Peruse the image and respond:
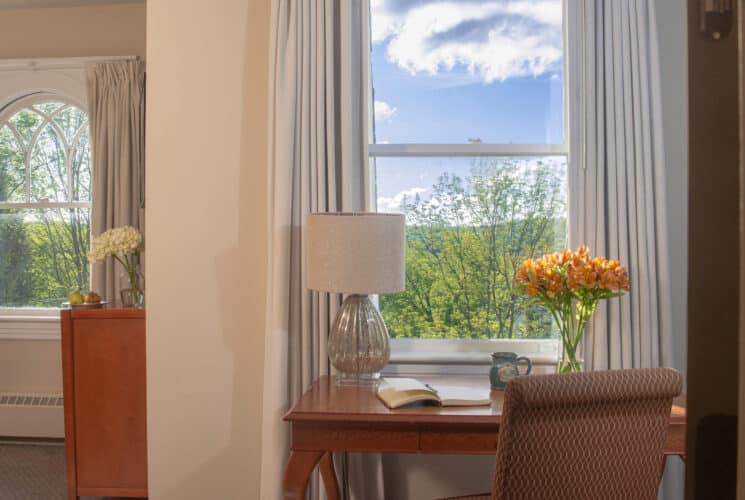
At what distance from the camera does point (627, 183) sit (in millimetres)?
2777

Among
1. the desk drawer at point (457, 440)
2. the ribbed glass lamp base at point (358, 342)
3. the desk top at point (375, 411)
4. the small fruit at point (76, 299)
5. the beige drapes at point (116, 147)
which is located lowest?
the desk drawer at point (457, 440)

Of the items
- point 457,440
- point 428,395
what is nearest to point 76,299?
point 428,395

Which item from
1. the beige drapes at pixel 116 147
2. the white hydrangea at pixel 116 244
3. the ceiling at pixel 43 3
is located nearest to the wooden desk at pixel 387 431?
the white hydrangea at pixel 116 244

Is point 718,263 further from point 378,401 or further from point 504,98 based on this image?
point 504,98

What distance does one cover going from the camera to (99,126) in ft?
14.9

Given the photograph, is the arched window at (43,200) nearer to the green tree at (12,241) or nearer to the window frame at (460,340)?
the green tree at (12,241)

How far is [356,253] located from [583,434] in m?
1.05

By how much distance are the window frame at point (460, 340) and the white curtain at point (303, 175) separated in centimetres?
15

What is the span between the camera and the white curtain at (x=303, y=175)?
2.86 metres

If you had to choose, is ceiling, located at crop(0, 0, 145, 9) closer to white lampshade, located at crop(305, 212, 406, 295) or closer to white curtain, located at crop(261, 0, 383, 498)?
white curtain, located at crop(261, 0, 383, 498)

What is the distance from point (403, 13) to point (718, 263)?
2960 mm

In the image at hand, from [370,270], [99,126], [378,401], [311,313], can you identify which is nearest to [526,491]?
[378,401]

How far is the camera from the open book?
2.33 m

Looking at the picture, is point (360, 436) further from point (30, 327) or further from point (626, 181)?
point (30, 327)
